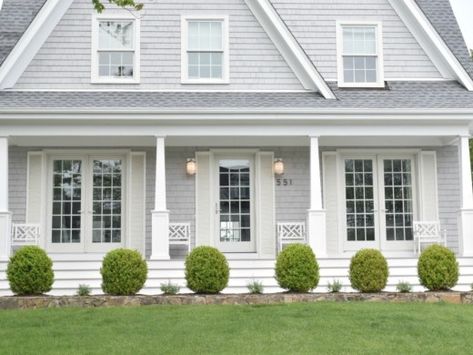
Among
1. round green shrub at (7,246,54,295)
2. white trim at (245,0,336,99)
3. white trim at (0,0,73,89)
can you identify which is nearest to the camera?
round green shrub at (7,246,54,295)

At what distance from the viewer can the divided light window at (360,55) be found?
14492 millimetres

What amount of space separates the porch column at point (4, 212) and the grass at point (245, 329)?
3057mm

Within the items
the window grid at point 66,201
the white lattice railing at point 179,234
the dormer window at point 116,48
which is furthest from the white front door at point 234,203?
the window grid at point 66,201

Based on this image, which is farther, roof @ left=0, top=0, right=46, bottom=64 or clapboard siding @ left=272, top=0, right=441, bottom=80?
clapboard siding @ left=272, top=0, right=441, bottom=80

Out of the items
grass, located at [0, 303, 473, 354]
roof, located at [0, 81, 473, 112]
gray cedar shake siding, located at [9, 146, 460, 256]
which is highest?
roof, located at [0, 81, 473, 112]

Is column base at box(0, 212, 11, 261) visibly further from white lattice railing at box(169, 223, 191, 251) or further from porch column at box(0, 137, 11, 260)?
white lattice railing at box(169, 223, 191, 251)

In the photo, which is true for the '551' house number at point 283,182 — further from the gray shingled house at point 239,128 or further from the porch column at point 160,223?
the porch column at point 160,223

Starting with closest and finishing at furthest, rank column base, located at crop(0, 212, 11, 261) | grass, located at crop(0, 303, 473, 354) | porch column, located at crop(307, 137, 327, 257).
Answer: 1. grass, located at crop(0, 303, 473, 354)
2. column base, located at crop(0, 212, 11, 261)
3. porch column, located at crop(307, 137, 327, 257)

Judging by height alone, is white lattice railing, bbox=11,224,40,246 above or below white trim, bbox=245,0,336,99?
below

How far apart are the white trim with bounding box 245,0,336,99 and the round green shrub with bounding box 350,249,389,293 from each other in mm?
4219

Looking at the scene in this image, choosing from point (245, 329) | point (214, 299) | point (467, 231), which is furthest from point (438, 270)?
point (245, 329)

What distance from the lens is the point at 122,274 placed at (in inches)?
386

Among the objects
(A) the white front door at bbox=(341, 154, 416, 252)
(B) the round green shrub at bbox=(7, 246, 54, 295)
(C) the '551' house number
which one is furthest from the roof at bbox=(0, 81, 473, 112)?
(B) the round green shrub at bbox=(7, 246, 54, 295)

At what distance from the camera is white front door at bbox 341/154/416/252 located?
14.4 metres
